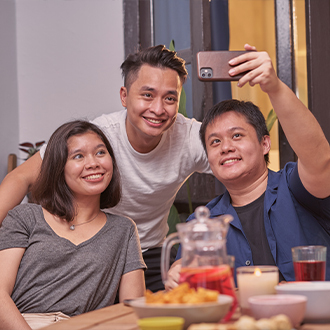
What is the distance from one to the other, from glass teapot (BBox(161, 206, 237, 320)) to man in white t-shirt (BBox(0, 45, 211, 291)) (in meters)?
1.21

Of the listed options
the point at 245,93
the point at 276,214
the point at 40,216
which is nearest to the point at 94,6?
the point at 245,93

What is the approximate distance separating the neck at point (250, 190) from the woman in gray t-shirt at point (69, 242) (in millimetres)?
400

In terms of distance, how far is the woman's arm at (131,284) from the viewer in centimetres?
157

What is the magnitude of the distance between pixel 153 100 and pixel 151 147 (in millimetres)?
257

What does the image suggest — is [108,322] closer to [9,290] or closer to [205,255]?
[205,255]

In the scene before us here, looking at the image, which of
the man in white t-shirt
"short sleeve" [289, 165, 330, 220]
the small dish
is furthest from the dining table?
the man in white t-shirt

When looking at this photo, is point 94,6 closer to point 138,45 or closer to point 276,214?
point 138,45

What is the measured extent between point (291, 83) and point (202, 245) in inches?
73.6

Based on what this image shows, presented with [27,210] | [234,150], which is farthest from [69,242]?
[234,150]

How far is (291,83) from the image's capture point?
97.7 inches

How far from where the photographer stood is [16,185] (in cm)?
189

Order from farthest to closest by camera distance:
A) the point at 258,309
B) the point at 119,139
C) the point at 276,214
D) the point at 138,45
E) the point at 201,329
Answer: the point at 138,45
the point at 119,139
the point at 276,214
the point at 258,309
the point at 201,329

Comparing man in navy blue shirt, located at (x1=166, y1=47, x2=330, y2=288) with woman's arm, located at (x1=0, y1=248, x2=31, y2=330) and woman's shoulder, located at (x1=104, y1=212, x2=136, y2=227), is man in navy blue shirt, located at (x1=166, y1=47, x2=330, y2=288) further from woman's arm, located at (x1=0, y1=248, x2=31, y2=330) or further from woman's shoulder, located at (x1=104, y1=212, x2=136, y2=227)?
woman's arm, located at (x1=0, y1=248, x2=31, y2=330)

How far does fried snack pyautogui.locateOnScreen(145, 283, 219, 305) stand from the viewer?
753 mm
